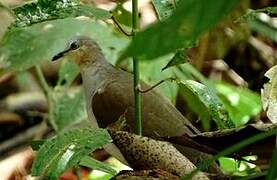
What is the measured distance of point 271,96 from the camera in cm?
152

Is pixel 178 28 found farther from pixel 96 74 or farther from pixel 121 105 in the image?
pixel 96 74

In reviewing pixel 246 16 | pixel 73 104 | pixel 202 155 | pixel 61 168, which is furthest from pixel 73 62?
pixel 61 168

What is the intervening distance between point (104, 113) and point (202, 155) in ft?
1.63

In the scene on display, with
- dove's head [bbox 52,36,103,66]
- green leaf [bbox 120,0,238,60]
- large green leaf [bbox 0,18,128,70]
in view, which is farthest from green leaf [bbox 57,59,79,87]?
green leaf [bbox 120,0,238,60]

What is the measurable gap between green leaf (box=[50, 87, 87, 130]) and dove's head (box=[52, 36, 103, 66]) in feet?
1.05

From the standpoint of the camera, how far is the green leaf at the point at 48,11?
62.2 inches

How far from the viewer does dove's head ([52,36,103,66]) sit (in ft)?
10.1

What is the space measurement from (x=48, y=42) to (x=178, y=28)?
8.40ft

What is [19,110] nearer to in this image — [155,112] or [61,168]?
[155,112]

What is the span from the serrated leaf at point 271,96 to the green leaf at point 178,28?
66cm

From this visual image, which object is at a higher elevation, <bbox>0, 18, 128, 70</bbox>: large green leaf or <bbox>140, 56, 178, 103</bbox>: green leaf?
<bbox>0, 18, 128, 70</bbox>: large green leaf

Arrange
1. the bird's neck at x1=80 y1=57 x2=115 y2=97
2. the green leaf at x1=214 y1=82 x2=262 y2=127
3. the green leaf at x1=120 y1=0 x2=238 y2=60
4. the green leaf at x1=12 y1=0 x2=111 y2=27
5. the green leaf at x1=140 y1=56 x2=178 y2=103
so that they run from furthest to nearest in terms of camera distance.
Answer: the green leaf at x1=214 y1=82 x2=262 y2=127
the green leaf at x1=140 y1=56 x2=178 y2=103
the bird's neck at x1=80 y1=57 x2=115 y2=97
the green leaf at x1=12 y1=0 x2=111 y2=27
the green leaf at x1=120 y1=0 x2=238 y2=60

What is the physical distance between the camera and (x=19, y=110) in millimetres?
4465

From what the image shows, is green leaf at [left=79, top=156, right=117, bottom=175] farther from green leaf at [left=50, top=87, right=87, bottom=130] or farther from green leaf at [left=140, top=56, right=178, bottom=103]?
green leaf at [left=50, top=87, right=87, bottom=130]
